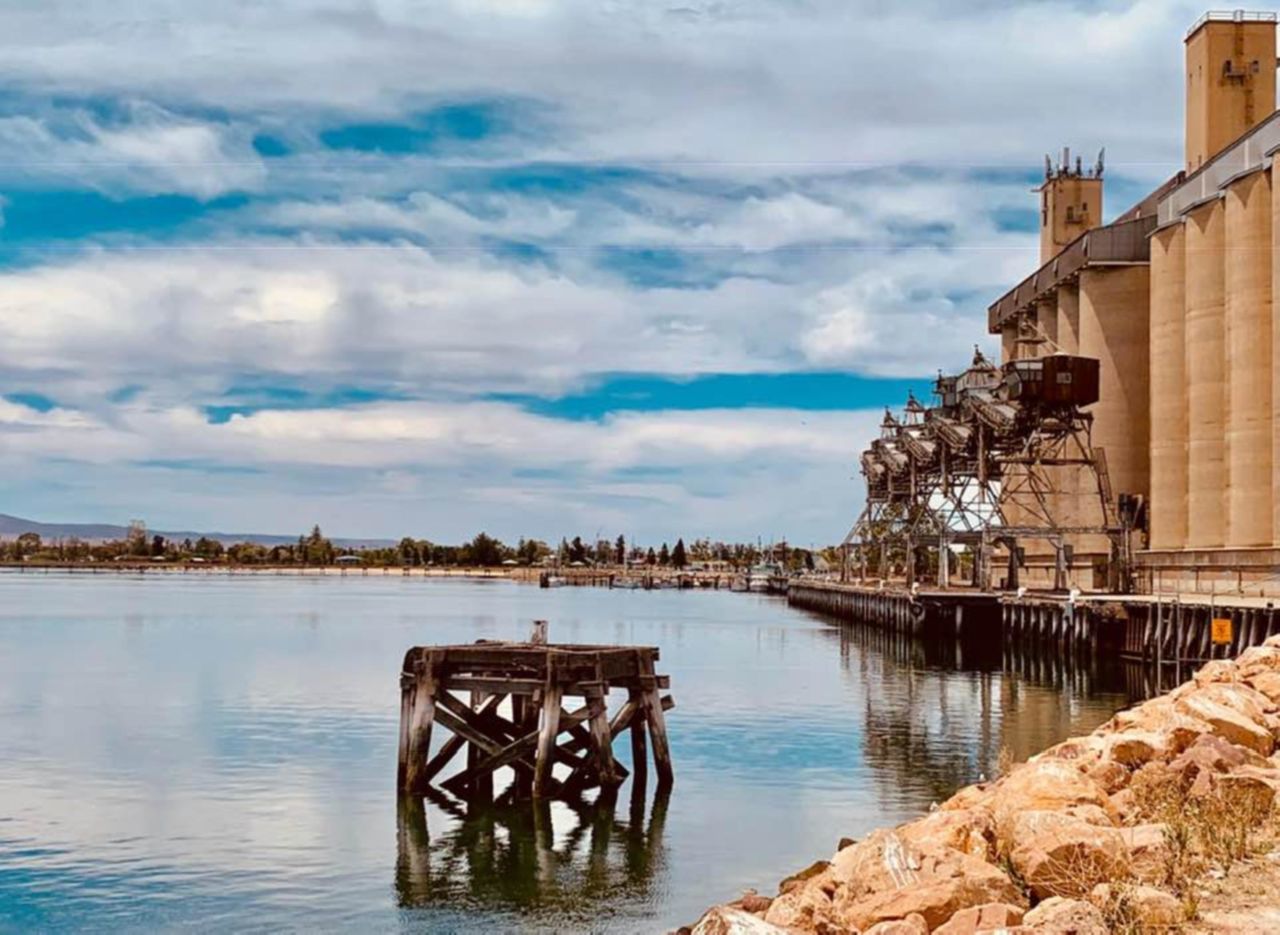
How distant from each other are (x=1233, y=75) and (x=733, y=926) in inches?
3140

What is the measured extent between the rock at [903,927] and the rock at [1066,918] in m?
0.66

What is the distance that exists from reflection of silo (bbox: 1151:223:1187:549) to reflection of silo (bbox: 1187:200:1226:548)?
404 cm

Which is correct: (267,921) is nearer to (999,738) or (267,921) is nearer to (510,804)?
(510,804)

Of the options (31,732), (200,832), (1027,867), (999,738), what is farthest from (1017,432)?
(1027,867)

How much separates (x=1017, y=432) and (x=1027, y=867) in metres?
76.0

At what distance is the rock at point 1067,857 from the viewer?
10875mm

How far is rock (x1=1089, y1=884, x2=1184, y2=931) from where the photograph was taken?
9.45 meters

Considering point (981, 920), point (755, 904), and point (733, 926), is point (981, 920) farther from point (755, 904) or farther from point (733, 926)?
point (755, 904)

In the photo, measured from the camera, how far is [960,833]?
1287 cm

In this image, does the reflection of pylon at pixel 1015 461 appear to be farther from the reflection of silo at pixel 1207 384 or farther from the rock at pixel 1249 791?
the rock at pixel 1249 791

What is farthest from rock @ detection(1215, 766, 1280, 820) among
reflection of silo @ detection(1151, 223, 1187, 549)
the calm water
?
reflection of silo @ detection(1151, 223, 1187, 549)

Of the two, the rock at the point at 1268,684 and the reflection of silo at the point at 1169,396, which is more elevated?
the reflection of silo at the point at 1169,396

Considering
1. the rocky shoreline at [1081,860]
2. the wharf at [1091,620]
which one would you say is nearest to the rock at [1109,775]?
the rocky shoreline at [1081,860]

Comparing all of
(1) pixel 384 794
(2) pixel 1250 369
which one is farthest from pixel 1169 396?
(1) pixel 384 794
